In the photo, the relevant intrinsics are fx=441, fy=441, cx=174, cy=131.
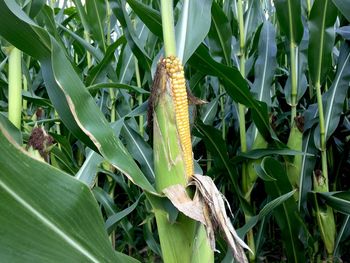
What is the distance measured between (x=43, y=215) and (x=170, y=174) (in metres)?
0.28

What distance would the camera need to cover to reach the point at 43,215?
650 mm

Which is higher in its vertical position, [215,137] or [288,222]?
[215,137]

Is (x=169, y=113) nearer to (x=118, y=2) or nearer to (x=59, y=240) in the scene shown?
(x=59, y=240)

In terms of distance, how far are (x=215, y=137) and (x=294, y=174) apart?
1.24ft

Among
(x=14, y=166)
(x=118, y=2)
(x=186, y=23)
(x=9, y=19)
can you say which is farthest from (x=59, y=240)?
(x=118, y=2)

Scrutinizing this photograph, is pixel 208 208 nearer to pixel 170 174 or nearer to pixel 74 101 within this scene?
pixel 170 174

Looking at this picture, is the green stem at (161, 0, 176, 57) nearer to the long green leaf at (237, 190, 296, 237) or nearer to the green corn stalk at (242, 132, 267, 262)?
the long green leaf at (237, 190, 296, 237)

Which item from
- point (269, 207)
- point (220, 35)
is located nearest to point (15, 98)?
point (269, 207)

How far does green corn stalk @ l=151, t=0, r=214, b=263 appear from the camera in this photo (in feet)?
→ 2.82

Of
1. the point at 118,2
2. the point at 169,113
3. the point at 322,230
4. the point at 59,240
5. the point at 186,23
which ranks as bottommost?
the point at 322,230

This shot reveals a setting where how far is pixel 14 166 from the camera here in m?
0.61

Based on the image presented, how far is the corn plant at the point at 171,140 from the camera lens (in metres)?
0.67

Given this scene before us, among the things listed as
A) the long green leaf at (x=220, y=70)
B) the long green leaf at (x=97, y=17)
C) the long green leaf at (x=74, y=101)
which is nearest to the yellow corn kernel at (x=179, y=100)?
the long green leaf at (x=74, y=101)

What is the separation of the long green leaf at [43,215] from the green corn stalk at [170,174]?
186 mm
